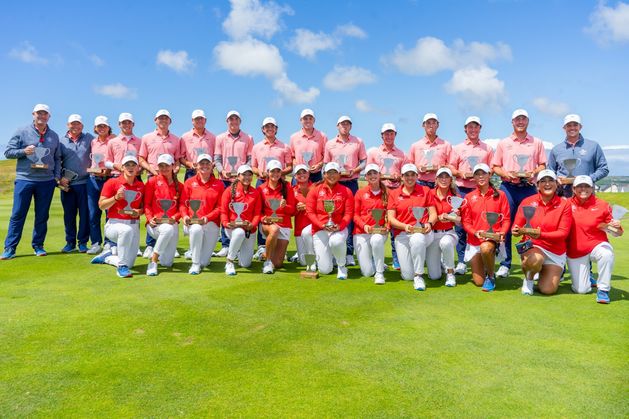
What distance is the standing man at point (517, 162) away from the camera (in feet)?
28.3

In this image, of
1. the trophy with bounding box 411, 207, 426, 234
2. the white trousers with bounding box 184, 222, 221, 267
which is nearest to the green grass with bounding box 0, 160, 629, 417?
the trophy with bounding box 411, 207, 426, 234

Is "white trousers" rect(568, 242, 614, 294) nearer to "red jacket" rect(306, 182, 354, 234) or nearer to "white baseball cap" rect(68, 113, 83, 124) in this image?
"red jacket" rect(306, 182, 354, 234)

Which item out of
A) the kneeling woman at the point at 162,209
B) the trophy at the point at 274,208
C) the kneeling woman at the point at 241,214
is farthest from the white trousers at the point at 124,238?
the trophy at the point at 274,208

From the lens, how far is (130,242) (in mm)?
8266

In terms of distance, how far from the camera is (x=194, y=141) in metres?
10.2

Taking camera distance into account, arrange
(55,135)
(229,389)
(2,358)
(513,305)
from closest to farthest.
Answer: (229,389), (2,358), (513,305), (55,135)

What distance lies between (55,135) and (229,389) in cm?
833

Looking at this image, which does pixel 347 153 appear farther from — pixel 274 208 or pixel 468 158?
pixel 468 158

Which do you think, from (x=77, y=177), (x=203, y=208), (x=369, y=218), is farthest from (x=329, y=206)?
(x=77, y=177)

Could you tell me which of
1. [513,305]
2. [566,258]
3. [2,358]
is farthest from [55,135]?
[566,258]

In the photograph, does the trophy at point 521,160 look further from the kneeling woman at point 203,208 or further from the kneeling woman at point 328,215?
the kneeling woman at point 203,208

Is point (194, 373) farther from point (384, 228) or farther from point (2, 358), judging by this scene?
point (384, 228)

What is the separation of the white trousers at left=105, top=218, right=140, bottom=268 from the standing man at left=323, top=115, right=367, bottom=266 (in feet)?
12.9

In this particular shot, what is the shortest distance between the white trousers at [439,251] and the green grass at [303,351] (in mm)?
737
